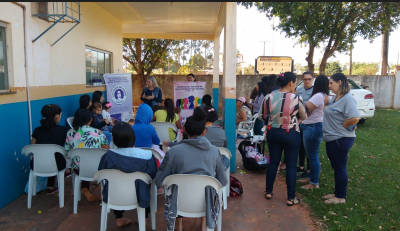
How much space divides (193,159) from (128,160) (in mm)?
633

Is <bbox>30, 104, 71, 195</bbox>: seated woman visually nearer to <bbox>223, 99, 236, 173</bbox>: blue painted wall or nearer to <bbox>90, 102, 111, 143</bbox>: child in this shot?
<bbox>90, 102, 111, 143</bbox>: child

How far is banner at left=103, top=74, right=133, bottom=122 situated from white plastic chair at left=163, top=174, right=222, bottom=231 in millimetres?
4522

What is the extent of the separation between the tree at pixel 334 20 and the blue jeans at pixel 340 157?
8969 mm

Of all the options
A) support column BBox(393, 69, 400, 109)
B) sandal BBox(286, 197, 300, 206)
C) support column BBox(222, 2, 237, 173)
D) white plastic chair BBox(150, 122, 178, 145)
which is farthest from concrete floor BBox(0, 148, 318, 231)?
support column BBox(393, 69, 400, 109)

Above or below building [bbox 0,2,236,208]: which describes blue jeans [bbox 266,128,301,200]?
below

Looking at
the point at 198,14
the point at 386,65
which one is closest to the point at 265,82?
the point at 198,14

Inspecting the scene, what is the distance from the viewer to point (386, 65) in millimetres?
17266

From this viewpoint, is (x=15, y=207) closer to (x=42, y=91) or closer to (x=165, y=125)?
(x=42, y=91)

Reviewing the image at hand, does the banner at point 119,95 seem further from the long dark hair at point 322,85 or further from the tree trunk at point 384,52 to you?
the tree trunk at point 384,52

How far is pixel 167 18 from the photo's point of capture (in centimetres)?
852

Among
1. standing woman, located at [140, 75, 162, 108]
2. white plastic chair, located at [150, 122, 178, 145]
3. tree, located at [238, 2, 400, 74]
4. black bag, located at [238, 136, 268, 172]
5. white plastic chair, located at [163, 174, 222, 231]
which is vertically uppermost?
tree, located at [238, 2, 400, 74]

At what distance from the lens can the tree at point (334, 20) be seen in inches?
472

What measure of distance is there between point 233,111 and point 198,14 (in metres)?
3.55

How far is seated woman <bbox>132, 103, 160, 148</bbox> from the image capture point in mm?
3918
